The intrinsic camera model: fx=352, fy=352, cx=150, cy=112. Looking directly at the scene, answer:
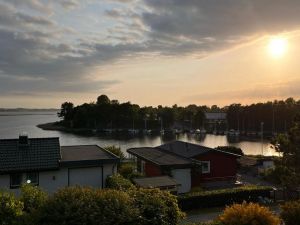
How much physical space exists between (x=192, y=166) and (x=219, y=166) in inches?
166

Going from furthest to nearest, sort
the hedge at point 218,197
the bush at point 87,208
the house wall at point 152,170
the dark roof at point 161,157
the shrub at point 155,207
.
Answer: the house wall at point 152,170 < the dark roof at point 161,157 < the hedge at point 218,197 < the shrub at point 155,207 < the bush at point 87,208

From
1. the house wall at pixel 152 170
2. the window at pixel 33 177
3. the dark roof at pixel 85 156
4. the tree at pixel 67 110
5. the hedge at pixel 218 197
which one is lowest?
the hedge at pixel 218 197

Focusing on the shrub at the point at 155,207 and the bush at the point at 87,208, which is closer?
the bush at the point at 87,208

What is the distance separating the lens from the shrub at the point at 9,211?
1219cm

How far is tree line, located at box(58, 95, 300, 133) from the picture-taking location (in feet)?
499

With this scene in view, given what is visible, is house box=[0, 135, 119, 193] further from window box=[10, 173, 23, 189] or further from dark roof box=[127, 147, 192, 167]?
dark roof box=[127, 147, 192, 167]

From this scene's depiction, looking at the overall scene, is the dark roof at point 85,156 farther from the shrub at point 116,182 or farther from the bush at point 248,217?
the bush at point 248,217

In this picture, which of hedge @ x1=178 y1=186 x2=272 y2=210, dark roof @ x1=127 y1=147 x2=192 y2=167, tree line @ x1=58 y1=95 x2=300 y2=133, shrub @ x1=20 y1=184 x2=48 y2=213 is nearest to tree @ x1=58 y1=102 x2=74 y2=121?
tree line @ x1=58 y1=95 x2=300 y2=133

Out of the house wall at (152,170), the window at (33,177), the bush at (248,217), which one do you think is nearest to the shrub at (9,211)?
the bush at (248,217)

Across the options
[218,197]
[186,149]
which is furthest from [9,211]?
[186,149]

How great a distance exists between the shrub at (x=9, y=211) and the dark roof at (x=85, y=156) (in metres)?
12.2

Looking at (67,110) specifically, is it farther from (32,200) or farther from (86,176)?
(32,200)

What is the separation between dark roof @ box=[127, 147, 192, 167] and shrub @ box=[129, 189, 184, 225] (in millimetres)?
16263

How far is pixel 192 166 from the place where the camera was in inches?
1220
